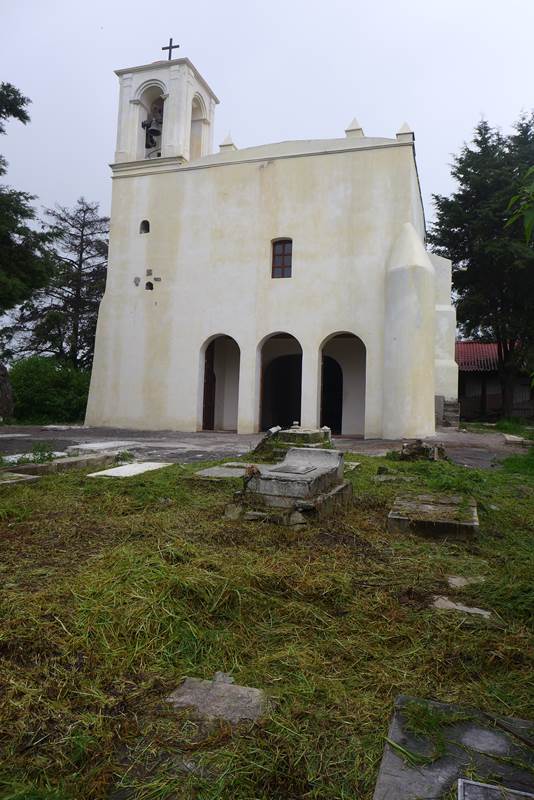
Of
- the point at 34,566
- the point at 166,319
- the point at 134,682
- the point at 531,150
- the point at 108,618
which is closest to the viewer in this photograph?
the point at 134,682

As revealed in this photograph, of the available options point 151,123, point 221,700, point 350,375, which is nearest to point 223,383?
point 350,375

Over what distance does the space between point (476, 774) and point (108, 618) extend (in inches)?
64.4

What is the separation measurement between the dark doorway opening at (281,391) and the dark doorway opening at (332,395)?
1.09m

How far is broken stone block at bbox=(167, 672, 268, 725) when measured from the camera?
6.04 ft

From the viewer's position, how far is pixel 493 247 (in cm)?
2317

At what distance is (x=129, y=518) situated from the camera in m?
4.50

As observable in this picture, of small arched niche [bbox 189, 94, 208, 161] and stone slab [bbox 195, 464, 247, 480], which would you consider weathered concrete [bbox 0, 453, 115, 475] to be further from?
small arched niche [bbox 189, 94, 208, 161]

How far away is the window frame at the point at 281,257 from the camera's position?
1673 centimetres

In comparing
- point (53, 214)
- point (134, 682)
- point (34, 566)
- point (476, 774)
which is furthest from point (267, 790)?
point (53, 214)

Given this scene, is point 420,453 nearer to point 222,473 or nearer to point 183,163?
point 222,473

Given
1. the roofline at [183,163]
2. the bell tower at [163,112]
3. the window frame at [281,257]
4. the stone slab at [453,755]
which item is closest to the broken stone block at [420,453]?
the stone slab at [453,755]

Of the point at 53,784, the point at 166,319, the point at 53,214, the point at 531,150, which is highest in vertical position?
the point at 531,150

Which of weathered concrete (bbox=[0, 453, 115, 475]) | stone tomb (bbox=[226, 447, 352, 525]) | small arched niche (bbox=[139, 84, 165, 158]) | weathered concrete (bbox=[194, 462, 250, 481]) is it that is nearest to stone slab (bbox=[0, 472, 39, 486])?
weathered concrete (bbox=[0, 453, 115, 475])

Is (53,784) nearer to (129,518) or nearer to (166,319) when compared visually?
(129,518)
